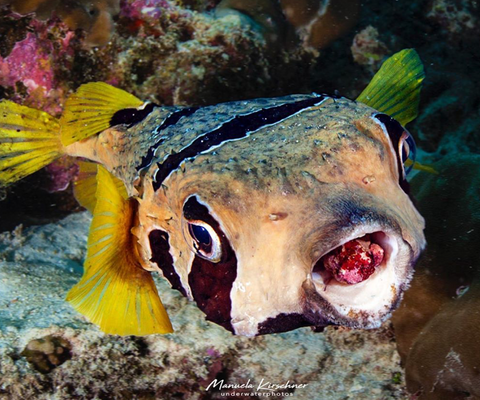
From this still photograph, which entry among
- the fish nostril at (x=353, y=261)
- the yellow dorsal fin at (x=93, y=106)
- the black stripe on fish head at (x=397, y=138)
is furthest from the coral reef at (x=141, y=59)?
the fish nostril at (x=353, y=261)

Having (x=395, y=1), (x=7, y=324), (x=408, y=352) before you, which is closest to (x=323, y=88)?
(x=395, y=1)

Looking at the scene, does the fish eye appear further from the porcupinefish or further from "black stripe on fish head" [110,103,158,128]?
"black stripe on fish head" [110,103,158,128]

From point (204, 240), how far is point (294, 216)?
0.39 metres

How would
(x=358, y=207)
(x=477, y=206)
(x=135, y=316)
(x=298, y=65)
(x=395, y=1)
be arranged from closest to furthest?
(x=358, y=207) < (x=135, y=316) < (x=477, y=206) < (x=298, y=65) < (x=395, y=1)

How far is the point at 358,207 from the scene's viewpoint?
58.2 inches

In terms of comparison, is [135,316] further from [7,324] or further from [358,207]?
[358,207]

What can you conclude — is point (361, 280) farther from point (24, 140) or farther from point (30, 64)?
point (30, 64)

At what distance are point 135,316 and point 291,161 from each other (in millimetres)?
1368

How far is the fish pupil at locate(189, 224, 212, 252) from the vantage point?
168cm

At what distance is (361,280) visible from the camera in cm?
154

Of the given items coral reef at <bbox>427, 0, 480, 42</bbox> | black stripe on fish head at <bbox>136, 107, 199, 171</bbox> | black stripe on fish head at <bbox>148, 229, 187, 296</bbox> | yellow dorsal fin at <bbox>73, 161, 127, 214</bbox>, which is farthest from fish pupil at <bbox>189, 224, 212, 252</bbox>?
coral reef at <bbox>427, 0, 480, 42</bbox>

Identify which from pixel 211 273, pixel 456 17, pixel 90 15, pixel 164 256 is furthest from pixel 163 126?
pixel 456 17

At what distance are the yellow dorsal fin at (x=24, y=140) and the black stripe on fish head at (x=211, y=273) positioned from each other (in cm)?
203

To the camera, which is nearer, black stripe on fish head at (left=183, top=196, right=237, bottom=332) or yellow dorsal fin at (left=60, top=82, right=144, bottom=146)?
black stripe on fish head at (left=183, top=196, right=237, bottom=332)
